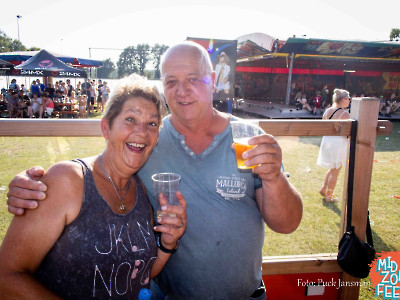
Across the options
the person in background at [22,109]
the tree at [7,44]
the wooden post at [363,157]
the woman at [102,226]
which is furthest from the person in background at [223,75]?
the tree at [7,44]

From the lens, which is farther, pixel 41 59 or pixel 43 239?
pixel 41 59

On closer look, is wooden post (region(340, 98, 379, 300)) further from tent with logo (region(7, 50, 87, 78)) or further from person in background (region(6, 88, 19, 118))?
person in background (region(6, 88, 19, 118))

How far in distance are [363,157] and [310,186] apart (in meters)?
4.12

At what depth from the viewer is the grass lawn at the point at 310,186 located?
155 inches

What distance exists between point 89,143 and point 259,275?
8.48 metres

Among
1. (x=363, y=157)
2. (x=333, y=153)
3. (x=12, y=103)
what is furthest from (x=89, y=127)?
(x=12, y=103)

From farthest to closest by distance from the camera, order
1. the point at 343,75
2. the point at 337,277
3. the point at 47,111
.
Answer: the point at 343,75
the point at 47,111
the point at 337,277

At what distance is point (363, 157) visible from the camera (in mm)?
2299

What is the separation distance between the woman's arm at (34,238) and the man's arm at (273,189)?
37.7 inches

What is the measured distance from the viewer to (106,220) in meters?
1.55

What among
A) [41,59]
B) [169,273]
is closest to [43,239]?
[169,273]

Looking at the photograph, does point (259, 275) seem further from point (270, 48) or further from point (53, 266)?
point (270, 48)

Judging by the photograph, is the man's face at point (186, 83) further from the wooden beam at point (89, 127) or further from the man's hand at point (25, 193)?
the man's hand at point (25, 193)

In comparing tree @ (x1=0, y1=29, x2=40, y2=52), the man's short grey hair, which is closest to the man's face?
the man's short grey hair
